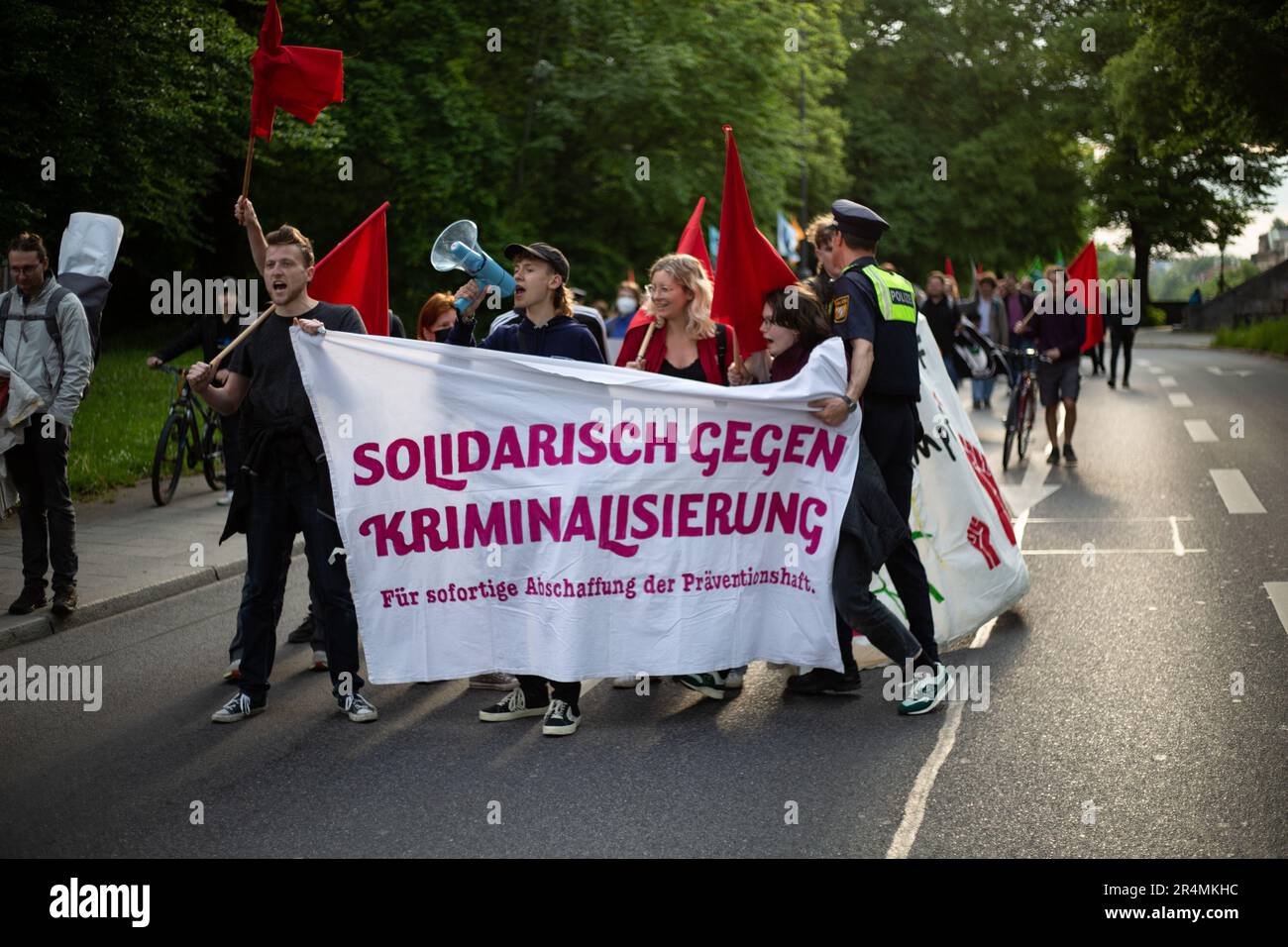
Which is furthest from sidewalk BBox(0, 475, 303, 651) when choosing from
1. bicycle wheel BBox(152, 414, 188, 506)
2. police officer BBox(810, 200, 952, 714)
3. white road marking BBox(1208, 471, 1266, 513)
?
white road marking BBox(1208, 471, 1266, 513)

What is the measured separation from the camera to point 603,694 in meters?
6.93

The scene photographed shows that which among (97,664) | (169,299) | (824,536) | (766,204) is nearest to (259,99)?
(97,664)

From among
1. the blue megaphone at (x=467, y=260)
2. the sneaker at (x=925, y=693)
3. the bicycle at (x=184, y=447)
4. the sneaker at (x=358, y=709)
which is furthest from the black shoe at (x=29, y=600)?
the sneaker at (x=925, y=693)

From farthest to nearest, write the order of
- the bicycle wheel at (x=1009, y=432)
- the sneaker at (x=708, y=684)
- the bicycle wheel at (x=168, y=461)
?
the bicycle wheel at (x=1009, y=432) → the bicycle wheel at (x=168, y=461) → the sneaker at (x=708, y=684)

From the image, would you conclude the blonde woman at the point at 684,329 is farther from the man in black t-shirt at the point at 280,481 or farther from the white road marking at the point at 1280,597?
the white road marking at the point at 1280,597

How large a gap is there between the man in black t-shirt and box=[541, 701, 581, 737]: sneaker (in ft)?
2.65

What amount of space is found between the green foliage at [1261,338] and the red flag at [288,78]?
31738 mm

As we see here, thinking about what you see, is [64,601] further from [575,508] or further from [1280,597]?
[1280,597]

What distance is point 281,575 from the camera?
6.63 metres

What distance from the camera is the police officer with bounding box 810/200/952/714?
6.30 m

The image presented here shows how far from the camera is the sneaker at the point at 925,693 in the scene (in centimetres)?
634
